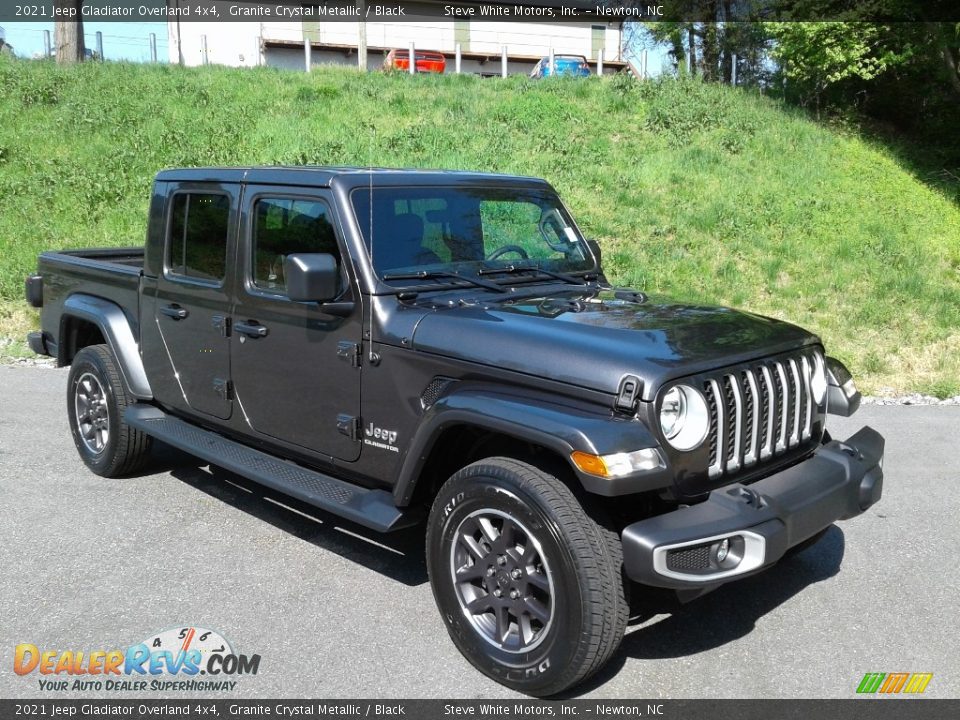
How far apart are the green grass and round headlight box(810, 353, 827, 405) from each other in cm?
493

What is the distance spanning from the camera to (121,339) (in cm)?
563

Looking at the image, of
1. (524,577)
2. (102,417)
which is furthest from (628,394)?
(102,417)

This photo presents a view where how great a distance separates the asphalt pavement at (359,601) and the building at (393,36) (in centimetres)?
2808

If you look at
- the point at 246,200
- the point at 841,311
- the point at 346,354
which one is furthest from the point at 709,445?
the point at 841,311

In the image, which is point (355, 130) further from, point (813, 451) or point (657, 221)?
point (813, 451)

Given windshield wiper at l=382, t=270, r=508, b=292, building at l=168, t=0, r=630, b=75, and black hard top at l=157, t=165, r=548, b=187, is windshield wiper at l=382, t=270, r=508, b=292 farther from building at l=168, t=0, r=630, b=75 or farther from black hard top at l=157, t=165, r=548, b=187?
building at l=168, t=0, r=630, b=75

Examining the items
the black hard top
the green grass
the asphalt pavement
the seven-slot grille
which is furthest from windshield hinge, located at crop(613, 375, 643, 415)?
the green grass

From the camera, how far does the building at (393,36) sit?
3222 cm

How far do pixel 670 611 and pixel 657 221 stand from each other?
31.8 feet

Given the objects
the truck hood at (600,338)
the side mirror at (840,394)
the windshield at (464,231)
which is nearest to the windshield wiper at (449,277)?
the windshield at (464,231)

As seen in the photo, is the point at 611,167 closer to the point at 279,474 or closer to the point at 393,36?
the point at 279,474

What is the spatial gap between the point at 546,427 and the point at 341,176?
178 cm

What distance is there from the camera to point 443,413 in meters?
3.53

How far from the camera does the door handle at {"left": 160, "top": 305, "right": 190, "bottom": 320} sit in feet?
16.8
